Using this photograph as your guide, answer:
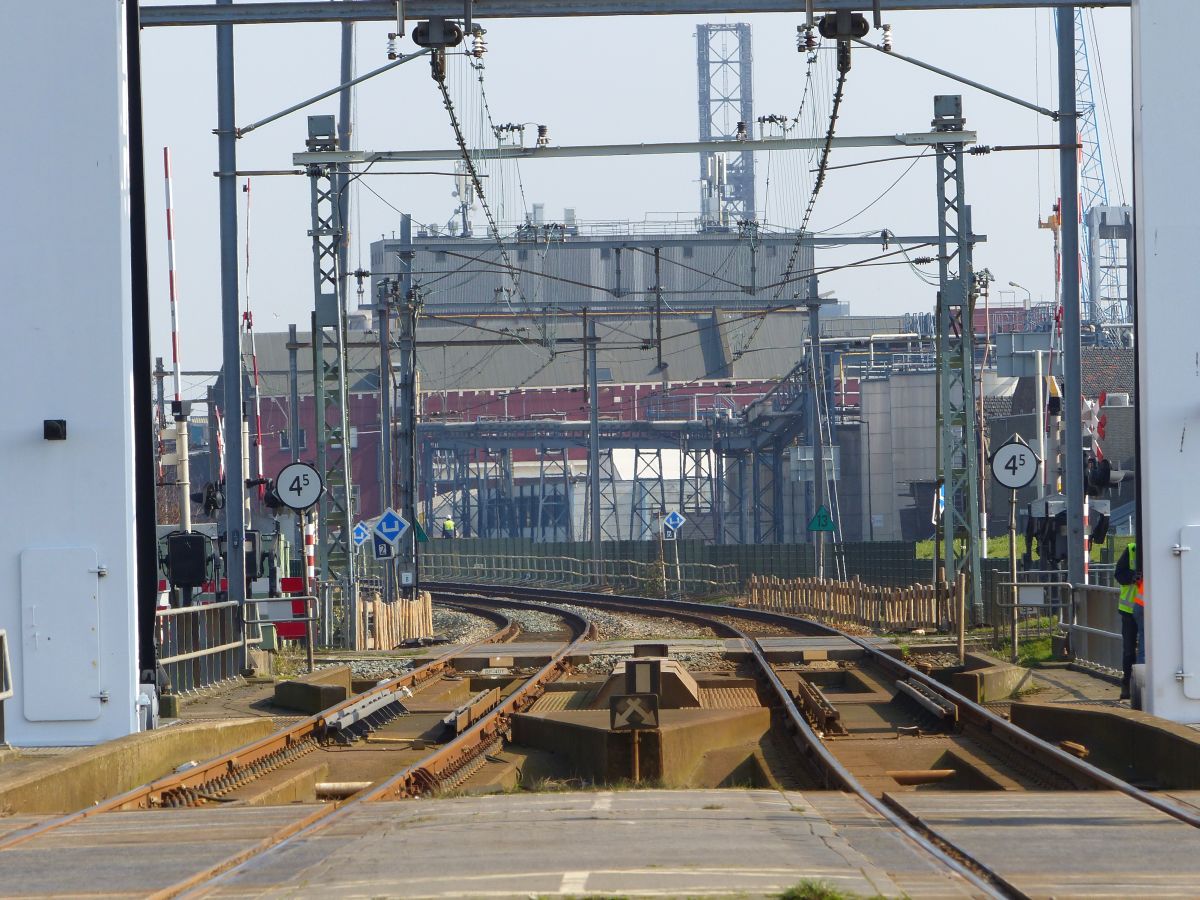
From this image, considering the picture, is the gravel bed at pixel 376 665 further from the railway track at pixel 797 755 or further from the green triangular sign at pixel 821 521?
the green triangular sign at pixel 821 521

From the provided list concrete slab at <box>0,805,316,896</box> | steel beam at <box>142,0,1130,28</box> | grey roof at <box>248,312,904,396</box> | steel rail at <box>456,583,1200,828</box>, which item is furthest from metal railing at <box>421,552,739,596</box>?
concrete slab at <box>0,805,316,896</box>

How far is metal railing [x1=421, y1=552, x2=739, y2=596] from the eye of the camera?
4853 centimetres

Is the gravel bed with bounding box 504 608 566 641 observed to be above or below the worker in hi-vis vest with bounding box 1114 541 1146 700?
below

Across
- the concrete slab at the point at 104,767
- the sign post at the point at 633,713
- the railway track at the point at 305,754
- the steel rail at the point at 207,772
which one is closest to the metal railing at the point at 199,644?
the steel rail at the point at 207,772

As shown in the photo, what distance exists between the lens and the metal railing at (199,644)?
16953 millimetres

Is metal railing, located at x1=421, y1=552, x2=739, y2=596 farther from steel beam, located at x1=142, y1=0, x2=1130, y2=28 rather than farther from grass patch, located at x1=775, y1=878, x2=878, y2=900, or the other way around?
grass patch, located at x1=775, y1=878, x2=878, y2=900

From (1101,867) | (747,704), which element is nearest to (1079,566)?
(747,704)

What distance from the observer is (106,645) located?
11.8 m

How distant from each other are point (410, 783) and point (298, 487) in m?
10.7

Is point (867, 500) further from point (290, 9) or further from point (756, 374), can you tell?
point (290, 9)

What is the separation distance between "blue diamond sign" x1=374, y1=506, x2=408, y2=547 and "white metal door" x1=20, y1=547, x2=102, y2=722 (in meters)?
19.6

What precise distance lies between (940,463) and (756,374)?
54.7 metres

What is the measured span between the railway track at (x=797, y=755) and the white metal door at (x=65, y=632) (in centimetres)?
121

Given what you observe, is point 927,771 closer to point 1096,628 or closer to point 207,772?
point 207,772
